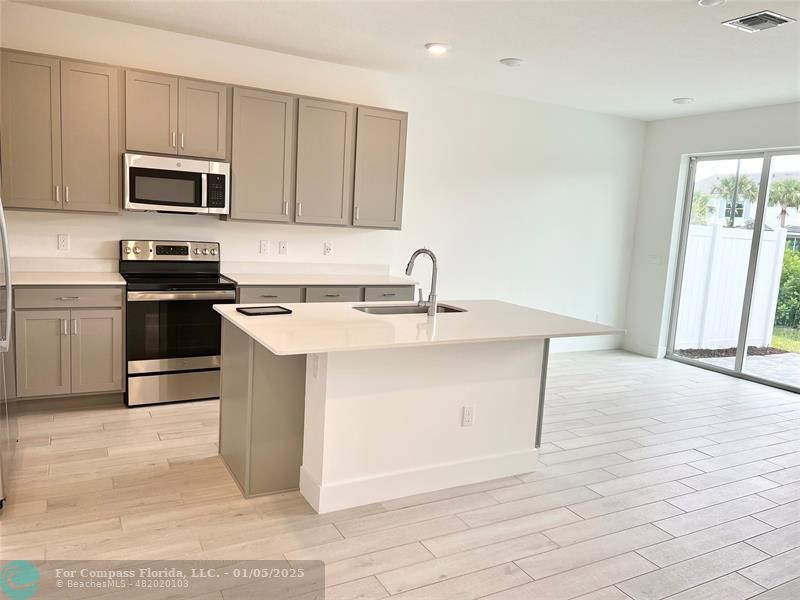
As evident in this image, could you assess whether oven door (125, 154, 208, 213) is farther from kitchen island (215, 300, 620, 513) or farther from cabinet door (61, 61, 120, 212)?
Result: kitchen island (215, 300, 620, 513)

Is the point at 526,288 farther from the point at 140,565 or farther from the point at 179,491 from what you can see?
the point at 140,565

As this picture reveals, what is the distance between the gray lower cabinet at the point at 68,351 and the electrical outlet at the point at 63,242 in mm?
648

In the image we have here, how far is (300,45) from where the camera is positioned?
445cm

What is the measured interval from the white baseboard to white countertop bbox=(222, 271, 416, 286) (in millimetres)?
1829

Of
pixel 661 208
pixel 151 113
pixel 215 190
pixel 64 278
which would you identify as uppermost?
pixel 151 113

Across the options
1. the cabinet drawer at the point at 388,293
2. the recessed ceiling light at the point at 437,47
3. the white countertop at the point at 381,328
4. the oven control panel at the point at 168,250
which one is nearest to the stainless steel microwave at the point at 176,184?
the oven control panel at the point at 168,250

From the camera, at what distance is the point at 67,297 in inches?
147

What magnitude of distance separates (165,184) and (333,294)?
56.1 inches

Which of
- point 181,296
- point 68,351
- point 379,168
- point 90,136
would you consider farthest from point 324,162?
point 68,351

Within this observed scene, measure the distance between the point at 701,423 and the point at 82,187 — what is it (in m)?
4.66

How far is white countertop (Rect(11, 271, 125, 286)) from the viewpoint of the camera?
12.0ft

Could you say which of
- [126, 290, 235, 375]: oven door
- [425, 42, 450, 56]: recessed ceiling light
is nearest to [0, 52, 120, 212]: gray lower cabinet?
[126, 290, 235, 375]: oven door

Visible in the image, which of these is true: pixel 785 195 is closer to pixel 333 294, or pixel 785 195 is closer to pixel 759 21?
pixel 759 21

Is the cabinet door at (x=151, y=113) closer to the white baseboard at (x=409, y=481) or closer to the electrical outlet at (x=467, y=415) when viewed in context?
the white baseboard at (x=409, y=481)
